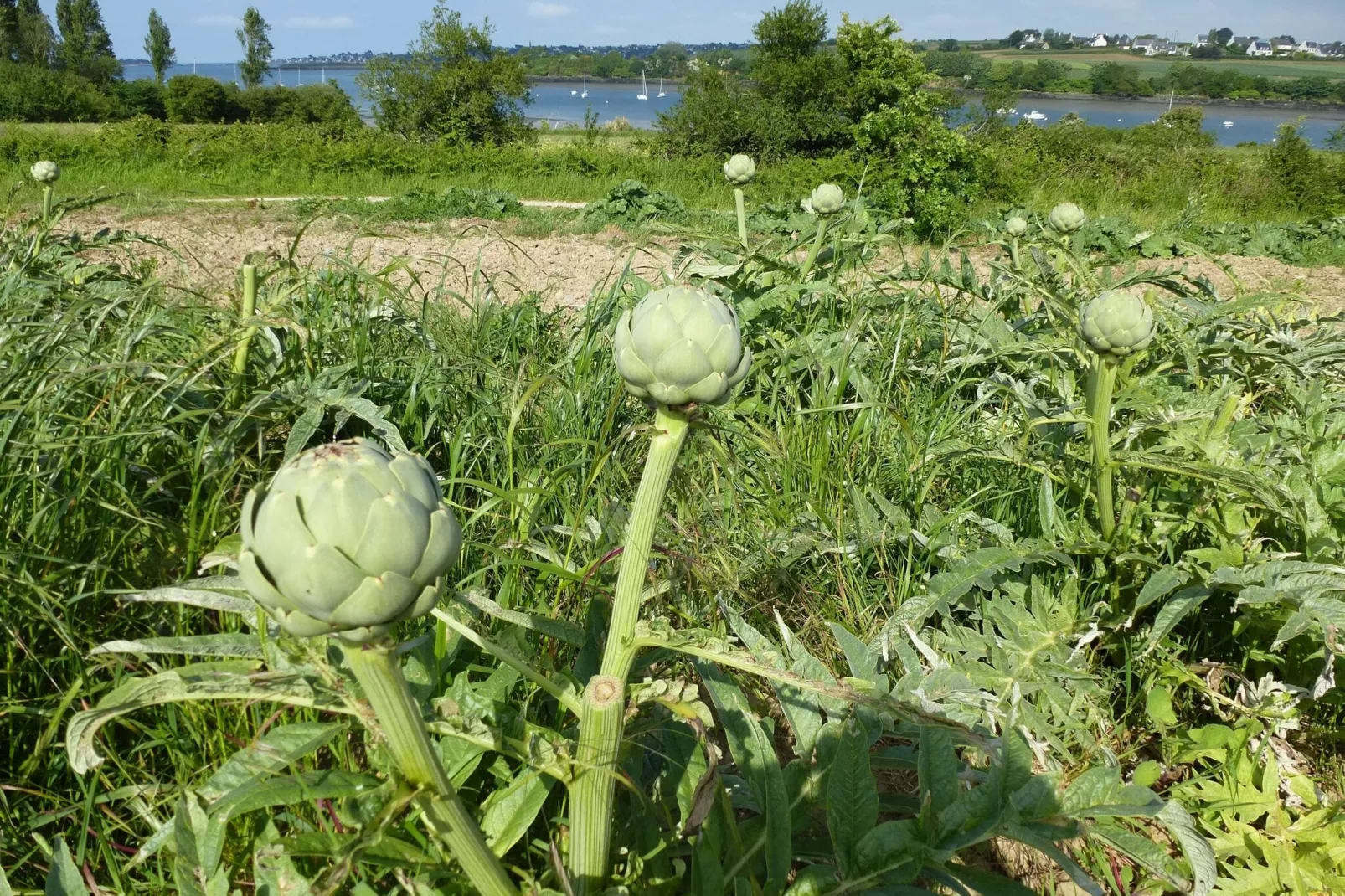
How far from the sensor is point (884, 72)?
11164 mm

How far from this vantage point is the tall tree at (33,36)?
143ft

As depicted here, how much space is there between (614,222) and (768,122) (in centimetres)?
909

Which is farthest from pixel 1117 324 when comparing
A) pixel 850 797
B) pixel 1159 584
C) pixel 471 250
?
pixel 471 250

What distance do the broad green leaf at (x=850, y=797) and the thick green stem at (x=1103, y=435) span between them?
0.84 meters

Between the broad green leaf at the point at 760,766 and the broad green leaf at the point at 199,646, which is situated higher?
the broad green leaf at the point at 199,646

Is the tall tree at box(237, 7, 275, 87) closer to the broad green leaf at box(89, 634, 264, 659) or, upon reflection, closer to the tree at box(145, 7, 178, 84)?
the tree at box(145, 7, 178, 84)

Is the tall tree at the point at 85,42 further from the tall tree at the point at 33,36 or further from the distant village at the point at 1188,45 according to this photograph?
the distant village at the point at 1188,45

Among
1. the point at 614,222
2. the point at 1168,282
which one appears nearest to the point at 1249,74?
the point at 614,222

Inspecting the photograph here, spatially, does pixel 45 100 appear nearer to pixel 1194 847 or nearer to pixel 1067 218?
pixel 1067 218

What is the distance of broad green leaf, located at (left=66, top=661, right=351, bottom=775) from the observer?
696mm

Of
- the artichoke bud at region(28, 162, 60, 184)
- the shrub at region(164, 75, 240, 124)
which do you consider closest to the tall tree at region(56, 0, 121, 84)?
the shrub at region(164, 75, 240, 124)

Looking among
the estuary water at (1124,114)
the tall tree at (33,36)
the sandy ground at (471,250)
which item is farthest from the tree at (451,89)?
the tall tree at (33,36)

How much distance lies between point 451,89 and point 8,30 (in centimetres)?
3999

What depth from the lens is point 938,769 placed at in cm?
95
